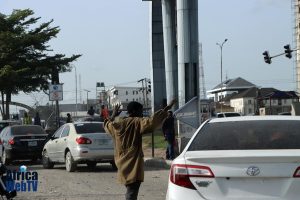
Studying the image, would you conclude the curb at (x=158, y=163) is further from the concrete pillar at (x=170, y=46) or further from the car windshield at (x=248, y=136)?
the concrete pillar at (x=170, y=46)

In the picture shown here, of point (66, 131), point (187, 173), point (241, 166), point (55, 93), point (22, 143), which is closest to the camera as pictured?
point (241, 166)

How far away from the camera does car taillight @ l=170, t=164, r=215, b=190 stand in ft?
19.6

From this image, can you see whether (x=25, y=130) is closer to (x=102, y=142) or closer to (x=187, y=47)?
(x=102, y=142)

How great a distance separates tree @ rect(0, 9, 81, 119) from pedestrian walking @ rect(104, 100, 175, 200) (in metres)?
36.7

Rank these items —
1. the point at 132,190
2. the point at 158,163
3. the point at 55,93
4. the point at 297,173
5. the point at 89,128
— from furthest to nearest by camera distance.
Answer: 1. the point at 55,93
2. the point at 158,163
3. the point at 89,128
4. the point at 132,190
5. the point at 297,173

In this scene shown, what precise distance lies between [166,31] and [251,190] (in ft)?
118

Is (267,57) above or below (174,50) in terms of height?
below

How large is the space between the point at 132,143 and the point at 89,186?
5.92m

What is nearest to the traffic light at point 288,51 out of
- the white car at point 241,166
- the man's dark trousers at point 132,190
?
the man's dark trousers at point 132,190

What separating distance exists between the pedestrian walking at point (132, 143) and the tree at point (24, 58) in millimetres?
36675

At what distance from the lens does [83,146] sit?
17.2m

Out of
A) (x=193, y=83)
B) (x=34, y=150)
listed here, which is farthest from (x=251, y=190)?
(x=193, y=83)

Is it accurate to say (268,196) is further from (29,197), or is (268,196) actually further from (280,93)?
(280,93)

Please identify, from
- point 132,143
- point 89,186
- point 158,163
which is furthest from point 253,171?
point 158,163
